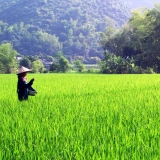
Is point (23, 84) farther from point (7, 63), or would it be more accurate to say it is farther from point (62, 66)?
point (7, 63)

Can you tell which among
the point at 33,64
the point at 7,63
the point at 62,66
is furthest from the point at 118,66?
the point at 7,63

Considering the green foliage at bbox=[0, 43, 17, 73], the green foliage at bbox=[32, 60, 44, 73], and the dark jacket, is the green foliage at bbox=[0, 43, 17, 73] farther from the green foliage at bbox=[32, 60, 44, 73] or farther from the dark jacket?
the dark jacket

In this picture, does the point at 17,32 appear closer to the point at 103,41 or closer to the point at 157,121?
the point at 103,41

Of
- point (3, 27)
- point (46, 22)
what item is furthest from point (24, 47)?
point (46, 22)

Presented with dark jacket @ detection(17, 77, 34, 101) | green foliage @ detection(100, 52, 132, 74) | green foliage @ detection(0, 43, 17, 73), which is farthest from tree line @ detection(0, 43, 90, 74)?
dark jacket @ detection(17, 77, 34, 101)

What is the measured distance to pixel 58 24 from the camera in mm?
100688

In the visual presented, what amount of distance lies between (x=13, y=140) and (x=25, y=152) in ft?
1.33

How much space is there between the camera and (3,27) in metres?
90.6

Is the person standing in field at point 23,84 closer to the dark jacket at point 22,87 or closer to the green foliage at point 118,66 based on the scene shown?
the dark jacket at point 22,87

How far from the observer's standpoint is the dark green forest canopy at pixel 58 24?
8300 centimetres

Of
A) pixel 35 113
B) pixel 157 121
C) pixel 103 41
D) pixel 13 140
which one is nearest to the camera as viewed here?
pixel 13 140

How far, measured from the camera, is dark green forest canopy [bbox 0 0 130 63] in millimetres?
83000

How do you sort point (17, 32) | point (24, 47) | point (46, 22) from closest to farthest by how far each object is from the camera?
1. point (24, 47)
2. point (17, 32)
3. point (46, 22)

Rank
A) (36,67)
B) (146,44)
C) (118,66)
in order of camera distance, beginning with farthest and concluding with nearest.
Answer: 1. (36,67)
2. (146,44)
3. (118,66)
